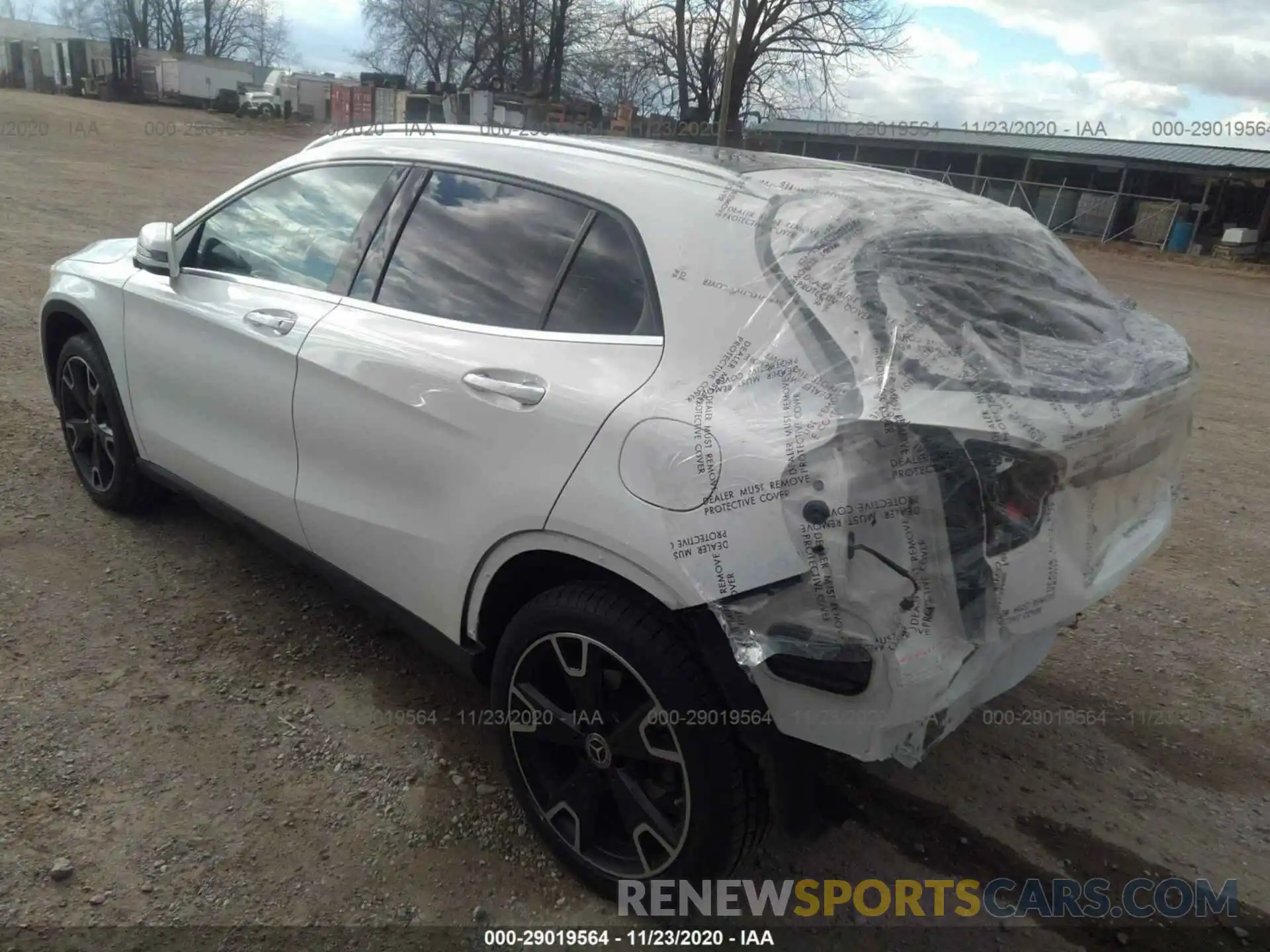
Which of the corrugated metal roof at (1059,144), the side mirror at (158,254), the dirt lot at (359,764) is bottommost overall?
the dirt lot at (359,764)

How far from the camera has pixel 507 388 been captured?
2270 millimetres

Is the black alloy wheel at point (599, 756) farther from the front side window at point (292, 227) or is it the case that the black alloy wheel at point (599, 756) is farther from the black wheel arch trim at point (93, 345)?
the black wheel arch trim at point (93, 345)

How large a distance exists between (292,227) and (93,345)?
1.35 metres

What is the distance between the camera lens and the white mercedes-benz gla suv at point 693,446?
5.90 feet

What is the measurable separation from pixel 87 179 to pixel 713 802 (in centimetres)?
1782

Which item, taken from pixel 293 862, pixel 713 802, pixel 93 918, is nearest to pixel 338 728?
pixel 293 862

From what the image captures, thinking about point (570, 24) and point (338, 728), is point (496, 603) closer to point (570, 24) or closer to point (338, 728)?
point (338, 728)

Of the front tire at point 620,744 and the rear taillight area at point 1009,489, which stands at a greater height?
the rear taillight area at point 1009,489

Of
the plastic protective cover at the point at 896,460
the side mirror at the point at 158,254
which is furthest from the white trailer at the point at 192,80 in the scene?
the plastic protective cover at the point at 896,460

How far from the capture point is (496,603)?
2.45m

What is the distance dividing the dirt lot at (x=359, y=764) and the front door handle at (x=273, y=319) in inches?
45.7

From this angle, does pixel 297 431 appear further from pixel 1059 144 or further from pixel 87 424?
pixel 1059 144

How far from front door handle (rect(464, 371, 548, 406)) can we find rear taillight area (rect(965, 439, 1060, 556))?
1019 millimetres

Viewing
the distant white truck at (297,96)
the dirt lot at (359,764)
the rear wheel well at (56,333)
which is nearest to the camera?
the dirt lot at (359,764)
